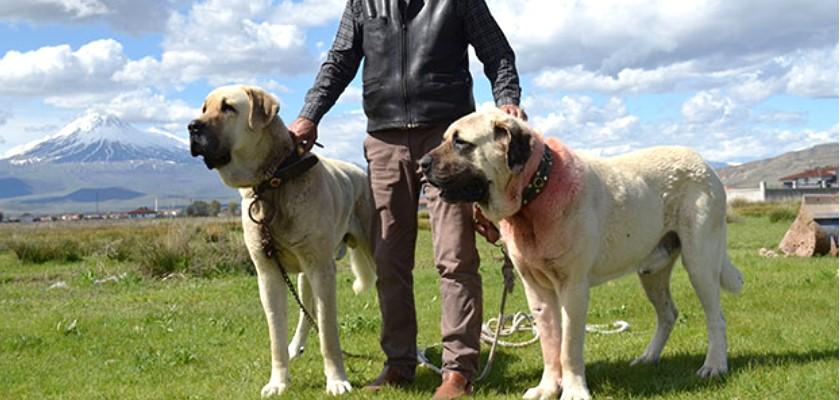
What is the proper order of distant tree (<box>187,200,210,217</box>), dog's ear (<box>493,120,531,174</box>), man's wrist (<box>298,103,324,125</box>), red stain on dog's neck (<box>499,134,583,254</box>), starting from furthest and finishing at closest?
distant tree (<box>187,200,210,217</box>)
man's wrist (<box>298,103,324,125</box>)
red stain on dog's neck (<box>499,134,583,254</box>)
dog's ear (<box>493,120,531,174</box>)

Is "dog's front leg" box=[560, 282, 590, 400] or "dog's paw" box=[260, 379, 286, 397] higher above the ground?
"dog's front leg" box=[560, 282, 590, 400]

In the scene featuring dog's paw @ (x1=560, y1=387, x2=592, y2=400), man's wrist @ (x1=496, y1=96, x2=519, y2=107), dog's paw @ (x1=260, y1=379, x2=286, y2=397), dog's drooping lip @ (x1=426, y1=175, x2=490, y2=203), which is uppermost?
man's wrist @ (x1=496, y1=96, x2=519, y2=107)

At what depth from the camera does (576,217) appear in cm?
504

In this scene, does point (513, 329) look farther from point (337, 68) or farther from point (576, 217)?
point (337, 68)

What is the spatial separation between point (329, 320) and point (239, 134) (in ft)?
4.57

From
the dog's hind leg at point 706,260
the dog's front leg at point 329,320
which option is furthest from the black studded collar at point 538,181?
the dog's front leg at point 329,320

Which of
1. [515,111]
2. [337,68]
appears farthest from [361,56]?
[515,111]

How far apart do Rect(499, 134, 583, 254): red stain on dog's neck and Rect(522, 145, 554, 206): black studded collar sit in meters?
0.02

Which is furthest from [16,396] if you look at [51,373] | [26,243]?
[26,243]

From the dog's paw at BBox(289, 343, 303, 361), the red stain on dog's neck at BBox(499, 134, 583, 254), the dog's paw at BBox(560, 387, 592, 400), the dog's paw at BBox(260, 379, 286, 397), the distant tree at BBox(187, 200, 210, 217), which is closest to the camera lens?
the red stain on dog's neck at BBox(499, 134, 583, 254)

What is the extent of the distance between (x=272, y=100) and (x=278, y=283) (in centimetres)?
127

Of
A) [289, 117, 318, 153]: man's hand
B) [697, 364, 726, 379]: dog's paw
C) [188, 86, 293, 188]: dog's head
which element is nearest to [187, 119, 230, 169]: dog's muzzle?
[188, 86, 293, 188]: dog's head

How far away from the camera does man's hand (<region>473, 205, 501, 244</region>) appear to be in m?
5.52

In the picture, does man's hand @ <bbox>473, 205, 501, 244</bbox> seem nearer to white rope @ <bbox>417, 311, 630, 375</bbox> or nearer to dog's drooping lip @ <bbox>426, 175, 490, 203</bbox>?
dog's drooping lip @ <bbox>426, 175, 490, 203</bbox>
